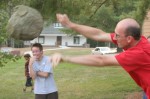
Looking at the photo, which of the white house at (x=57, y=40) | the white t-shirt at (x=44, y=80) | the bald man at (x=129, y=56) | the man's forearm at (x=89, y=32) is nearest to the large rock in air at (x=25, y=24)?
the white t-shirt at (x=44, y=80)

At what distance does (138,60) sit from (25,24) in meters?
2.71

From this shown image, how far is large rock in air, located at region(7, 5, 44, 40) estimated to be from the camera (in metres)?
6.19

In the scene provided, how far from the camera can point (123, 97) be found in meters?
11.4

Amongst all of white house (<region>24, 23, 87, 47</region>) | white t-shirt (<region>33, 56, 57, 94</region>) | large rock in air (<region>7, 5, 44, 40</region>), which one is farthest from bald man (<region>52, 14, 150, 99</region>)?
white house (<region>24, 23, 87, 47</region>)

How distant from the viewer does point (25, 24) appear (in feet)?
20.2

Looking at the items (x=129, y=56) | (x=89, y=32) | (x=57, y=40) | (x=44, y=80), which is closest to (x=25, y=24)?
(x=44, y=80)

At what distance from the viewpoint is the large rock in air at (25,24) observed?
20.3 feet

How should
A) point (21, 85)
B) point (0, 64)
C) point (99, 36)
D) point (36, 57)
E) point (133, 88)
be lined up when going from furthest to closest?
point (21, 85) → point (133, 88) → point (0, 64) → point (36, 57) → point (99, 36)

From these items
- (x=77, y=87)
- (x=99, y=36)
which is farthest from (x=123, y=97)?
(x=99, y=36)

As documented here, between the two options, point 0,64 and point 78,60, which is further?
point 0,64

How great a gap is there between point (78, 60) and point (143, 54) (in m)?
0.60

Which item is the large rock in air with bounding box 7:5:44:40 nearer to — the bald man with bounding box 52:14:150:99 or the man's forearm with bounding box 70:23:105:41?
the man's forearm with bounding box 70:23:105:41

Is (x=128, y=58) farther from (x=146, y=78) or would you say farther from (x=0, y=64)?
(x=0, y=64)

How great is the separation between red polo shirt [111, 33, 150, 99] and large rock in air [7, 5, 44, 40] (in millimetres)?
2579
